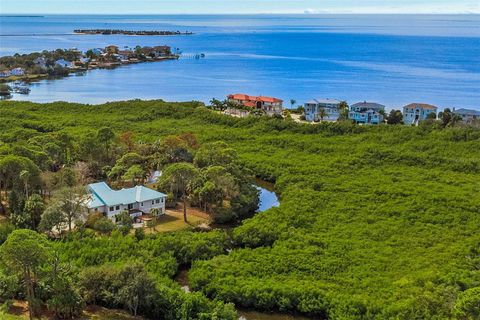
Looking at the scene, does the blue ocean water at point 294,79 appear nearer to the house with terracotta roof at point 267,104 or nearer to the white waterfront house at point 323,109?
the house with terracotta roof at point 267,104

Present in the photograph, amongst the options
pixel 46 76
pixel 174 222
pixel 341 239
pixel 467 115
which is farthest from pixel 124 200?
pixel 46 76

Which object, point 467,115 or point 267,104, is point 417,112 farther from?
point 267,104

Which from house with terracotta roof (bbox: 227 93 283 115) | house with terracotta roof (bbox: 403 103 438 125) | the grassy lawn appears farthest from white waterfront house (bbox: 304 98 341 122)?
the grassy lawn

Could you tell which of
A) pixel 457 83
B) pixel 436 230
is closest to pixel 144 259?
pixel 436 230

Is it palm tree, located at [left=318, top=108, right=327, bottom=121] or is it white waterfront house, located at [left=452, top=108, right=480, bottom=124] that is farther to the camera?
palm tree, located at [left=318, top=108, right=327, bottom=121]

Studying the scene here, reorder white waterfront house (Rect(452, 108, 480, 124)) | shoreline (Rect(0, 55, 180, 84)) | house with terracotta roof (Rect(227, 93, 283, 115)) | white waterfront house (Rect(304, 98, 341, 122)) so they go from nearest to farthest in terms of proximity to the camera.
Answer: white waterfront house (Rect(452, 108, 480, 124))
white waterfront house (Rect(304, 98, 341, 122))
house with terracotta roof (Rect(227, 93, 283, 115))
shoreline (Rect(0, 55, 180, 84))

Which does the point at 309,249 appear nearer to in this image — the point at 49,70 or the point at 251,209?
the point at 251,209

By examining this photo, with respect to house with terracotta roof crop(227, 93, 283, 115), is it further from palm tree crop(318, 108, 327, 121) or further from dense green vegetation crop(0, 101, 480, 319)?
dense green vegetation crop(0, 101, 480, 319)
